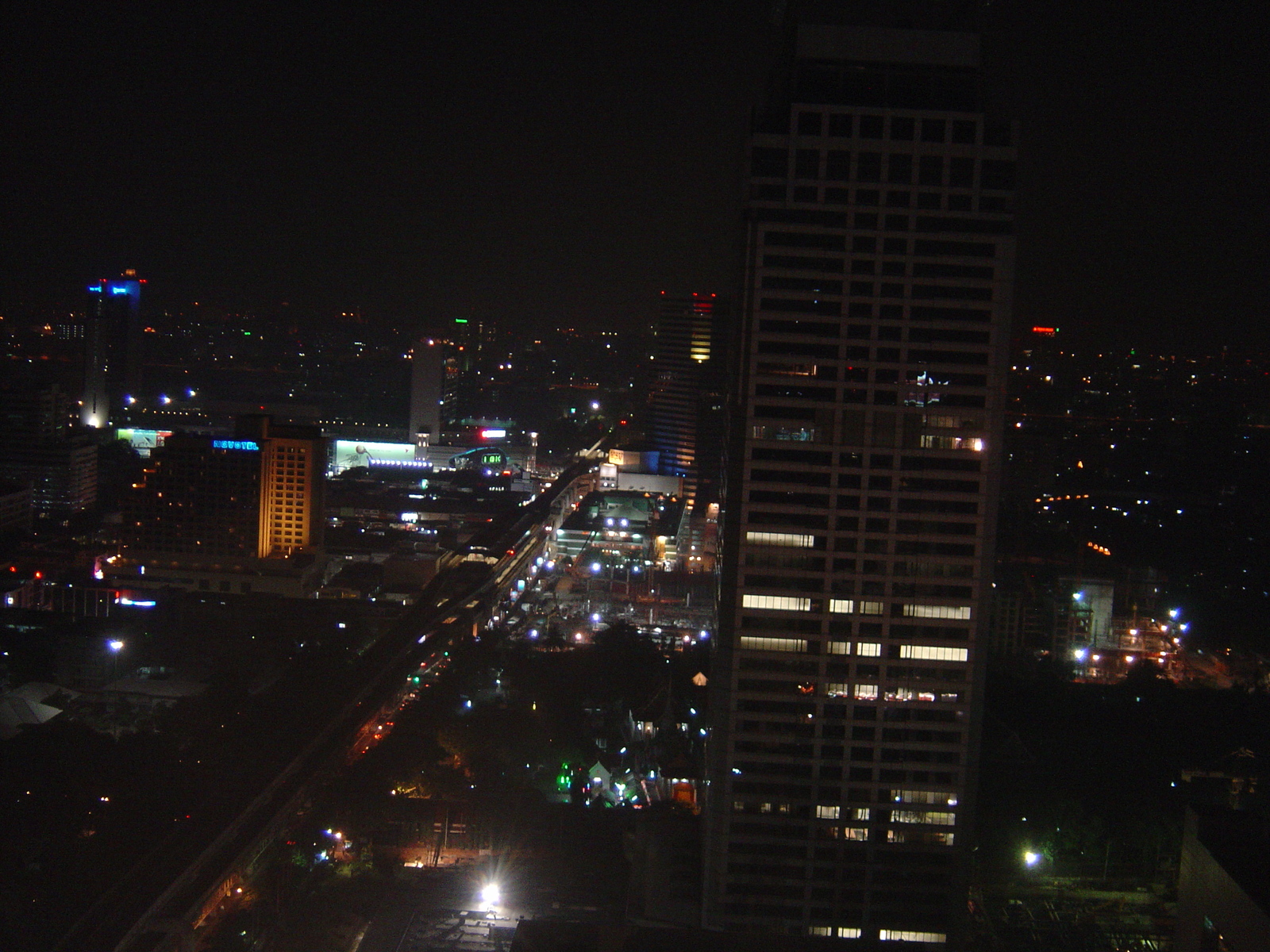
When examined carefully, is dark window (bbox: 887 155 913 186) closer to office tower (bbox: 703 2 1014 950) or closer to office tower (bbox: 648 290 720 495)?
office tower (bbox: 703 2 1014 950)

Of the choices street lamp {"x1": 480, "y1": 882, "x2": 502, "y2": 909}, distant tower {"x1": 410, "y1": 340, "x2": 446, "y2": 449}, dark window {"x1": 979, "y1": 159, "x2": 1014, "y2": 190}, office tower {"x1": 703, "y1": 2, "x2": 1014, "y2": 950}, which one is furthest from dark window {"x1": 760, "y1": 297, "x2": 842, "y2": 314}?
distant tower {"x1": 410, "y1": 340, "x2": 446, "y2": 449}

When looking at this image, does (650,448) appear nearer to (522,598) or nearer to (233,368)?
(522,598)

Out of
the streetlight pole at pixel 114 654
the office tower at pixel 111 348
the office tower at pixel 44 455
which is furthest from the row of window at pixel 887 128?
the office tower at pixel 111 348

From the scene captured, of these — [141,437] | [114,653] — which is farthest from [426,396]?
[114,653]

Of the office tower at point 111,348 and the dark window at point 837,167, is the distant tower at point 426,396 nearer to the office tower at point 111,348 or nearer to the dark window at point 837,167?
the office tower at point 111,348

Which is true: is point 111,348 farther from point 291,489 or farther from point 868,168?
point 868,168

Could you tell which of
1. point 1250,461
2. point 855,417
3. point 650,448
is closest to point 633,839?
point 855,417

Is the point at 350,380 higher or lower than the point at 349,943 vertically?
higher
